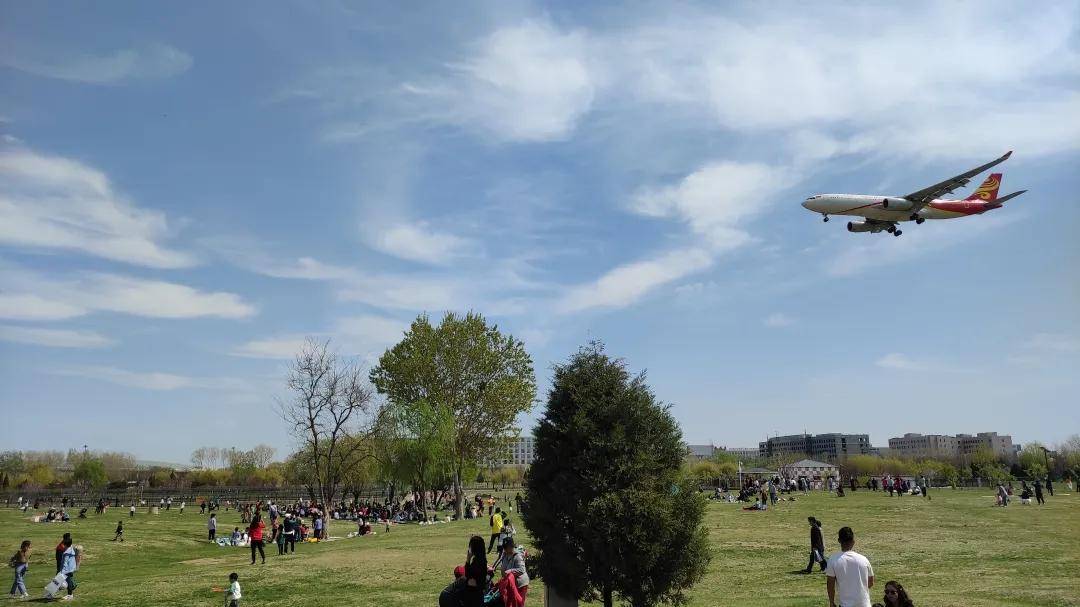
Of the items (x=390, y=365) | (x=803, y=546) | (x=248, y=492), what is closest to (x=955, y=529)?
(x=803, y=546)

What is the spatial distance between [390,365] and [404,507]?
41.2 feet

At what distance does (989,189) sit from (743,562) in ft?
143

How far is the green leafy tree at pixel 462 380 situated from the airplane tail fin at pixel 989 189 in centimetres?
3742

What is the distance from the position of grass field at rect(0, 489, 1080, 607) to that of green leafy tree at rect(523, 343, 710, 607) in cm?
510

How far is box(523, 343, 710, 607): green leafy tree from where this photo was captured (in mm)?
10266

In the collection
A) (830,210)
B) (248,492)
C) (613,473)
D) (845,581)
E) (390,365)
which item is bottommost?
(248,492)

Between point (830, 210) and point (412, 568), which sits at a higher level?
point (830, 210)

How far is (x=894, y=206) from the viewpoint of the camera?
129 ft

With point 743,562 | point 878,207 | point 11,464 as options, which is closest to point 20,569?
point 743,562

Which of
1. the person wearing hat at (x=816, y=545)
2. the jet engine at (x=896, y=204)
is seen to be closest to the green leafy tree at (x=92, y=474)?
the jet engine at (x=896, y=204)

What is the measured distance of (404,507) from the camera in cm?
5078

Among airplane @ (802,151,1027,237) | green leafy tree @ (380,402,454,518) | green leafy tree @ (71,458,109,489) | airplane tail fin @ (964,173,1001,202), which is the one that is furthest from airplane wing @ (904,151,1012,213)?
green leafy tree @ (71,458,109,489)

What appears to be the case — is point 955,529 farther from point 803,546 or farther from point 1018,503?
point 1018,503

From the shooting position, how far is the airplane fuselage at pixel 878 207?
128 ft
